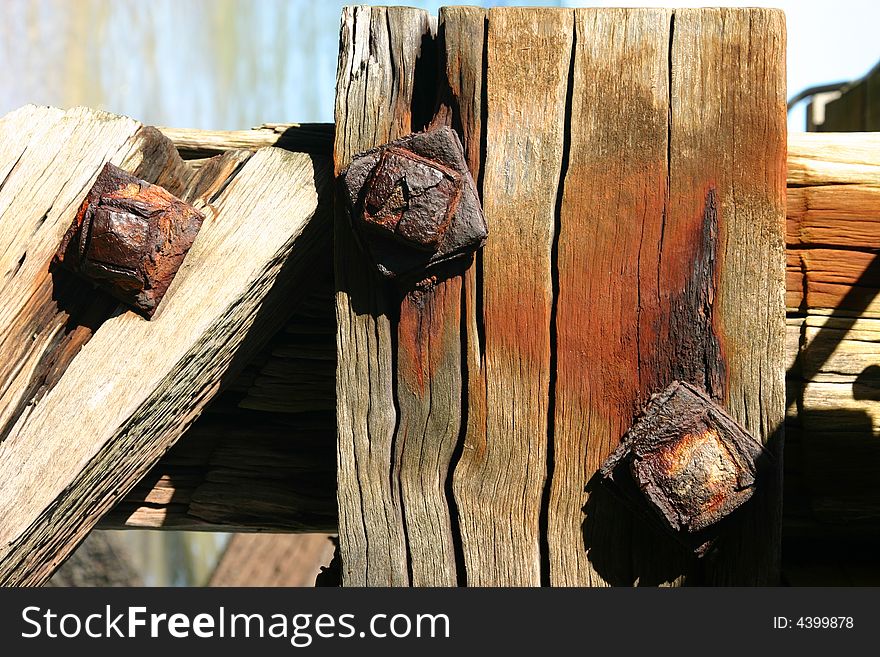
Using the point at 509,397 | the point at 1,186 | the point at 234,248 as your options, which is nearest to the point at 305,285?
the point at 234,248

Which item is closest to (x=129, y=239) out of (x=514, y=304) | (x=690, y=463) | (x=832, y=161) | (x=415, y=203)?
(x=415, y=203)

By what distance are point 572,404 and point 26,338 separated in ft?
3.44

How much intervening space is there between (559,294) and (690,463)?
0.39 metres

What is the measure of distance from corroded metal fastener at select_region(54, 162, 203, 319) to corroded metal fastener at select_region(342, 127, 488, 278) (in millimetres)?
356

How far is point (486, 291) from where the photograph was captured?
56.1 inches

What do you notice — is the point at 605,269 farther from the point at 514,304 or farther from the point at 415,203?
the point at 415,203

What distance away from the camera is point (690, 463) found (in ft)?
4.59

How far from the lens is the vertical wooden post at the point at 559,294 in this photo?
1.40 m

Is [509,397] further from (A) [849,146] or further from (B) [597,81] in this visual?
(A) [849,146]

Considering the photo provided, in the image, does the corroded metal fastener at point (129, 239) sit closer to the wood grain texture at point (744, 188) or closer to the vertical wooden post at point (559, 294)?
the vertical wooden post at point (559, 294)

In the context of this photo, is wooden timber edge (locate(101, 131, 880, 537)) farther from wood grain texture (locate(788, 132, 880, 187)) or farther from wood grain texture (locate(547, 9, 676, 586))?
wood grain texture (locate(547, 9, 676, 586))

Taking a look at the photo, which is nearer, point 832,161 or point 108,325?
point 108,325

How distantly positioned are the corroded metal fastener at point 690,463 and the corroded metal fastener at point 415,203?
1.57ft

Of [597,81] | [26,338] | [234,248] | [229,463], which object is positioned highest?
A: [597,81]
